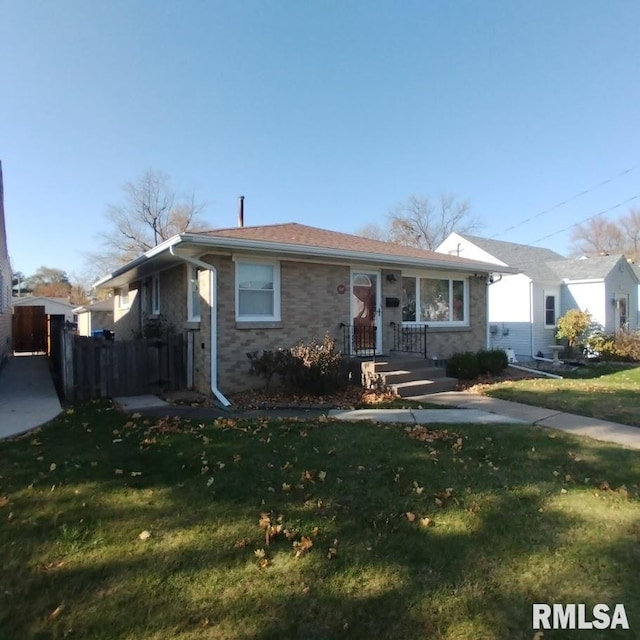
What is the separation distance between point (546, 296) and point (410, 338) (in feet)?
33.9

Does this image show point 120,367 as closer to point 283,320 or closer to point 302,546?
point 283,320

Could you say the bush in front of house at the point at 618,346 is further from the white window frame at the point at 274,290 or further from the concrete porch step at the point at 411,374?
the white window frame at the point at 274,290

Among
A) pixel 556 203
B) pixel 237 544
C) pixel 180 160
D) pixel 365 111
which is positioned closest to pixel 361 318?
pixel 237 544

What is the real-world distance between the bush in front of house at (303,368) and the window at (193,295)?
1965mm

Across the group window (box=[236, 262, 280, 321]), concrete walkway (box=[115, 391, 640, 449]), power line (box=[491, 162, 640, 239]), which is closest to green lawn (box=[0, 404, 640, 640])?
concrete walkway (box=[115, 391, 640, 449])

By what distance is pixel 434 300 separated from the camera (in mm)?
11898

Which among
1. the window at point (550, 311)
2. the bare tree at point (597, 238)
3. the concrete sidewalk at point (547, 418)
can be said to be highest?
the bare tree at point (597, 238)

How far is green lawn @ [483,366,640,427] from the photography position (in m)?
6.86

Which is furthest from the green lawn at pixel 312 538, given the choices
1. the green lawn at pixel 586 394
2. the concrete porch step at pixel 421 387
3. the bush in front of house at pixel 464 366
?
the bush in front of house at pixel 464 366

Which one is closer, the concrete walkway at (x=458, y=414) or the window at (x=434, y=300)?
the concrete walkway at (x=458, y=414)

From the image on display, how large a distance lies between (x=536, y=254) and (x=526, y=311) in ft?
19.9

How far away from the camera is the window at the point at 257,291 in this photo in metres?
8.64

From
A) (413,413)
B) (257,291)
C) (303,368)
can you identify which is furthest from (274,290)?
(413,413)
